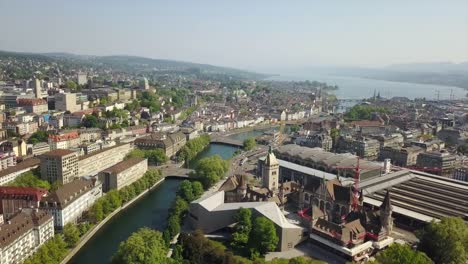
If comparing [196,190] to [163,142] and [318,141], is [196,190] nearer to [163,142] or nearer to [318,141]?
[163,142]

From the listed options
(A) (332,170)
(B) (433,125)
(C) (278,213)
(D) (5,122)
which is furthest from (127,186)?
(B) (433,125)

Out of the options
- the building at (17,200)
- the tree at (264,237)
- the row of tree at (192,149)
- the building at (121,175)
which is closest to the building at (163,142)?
the row of tree at (192,149)

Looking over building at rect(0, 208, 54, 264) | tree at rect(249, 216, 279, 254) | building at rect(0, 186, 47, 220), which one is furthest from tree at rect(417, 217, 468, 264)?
building at rect(0, 186, 47, 220)

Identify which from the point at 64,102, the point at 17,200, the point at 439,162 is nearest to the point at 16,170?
the point at 17,200

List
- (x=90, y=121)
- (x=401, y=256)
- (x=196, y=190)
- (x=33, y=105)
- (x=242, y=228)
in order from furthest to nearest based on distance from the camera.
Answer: (x=33, y=105), (x=90, y=121), (x=196, y=190), (x=242, y=228), (x=401, y=256)

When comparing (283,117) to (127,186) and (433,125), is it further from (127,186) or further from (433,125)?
(127,186)

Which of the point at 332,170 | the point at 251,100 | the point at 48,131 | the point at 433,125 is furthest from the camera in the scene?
the point at 251,100
